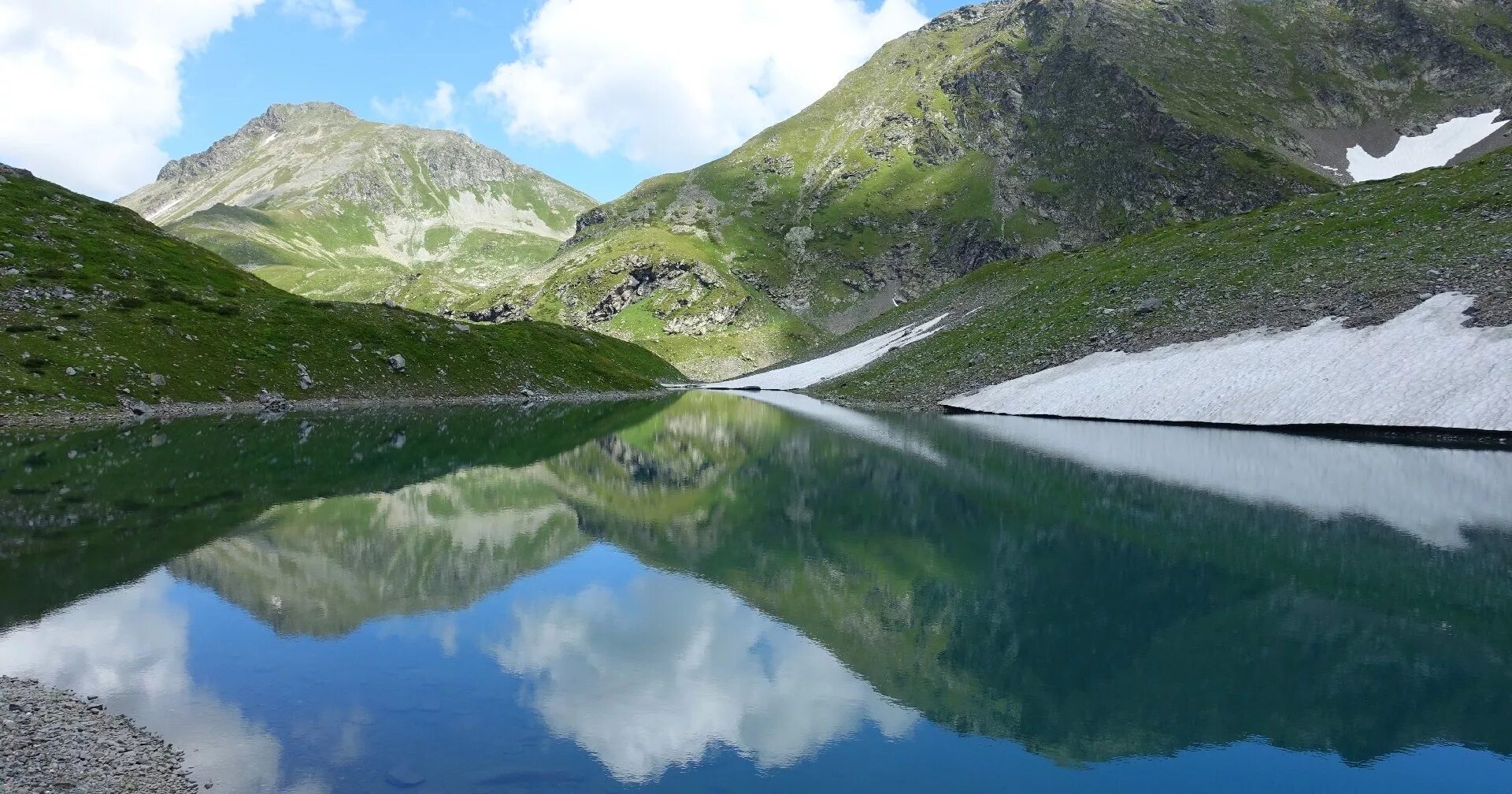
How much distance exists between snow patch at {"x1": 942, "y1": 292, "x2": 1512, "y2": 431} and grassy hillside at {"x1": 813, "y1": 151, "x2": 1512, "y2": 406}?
6.87 feet

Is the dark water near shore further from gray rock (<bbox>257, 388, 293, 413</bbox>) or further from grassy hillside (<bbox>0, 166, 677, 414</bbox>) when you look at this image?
gray rock (<bbox>257, 388, 293, 413</bbox>)

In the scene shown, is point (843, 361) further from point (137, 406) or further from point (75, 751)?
point (75, 751)

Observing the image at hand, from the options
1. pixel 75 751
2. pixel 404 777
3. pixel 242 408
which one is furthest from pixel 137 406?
pixel 404 777

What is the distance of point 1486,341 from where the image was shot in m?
43.6

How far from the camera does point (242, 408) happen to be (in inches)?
2835

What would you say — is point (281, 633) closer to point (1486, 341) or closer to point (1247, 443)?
point (1247, 443)

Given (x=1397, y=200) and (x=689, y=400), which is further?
(x=689, y=400)

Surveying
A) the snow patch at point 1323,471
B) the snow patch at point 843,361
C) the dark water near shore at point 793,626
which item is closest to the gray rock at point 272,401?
the dark water near shore at point 793,626

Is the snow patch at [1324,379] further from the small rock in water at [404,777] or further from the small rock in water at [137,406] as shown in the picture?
the small rock in water at [137,406]

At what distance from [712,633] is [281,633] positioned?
951cm

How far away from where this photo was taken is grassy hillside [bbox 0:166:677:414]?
63719mm

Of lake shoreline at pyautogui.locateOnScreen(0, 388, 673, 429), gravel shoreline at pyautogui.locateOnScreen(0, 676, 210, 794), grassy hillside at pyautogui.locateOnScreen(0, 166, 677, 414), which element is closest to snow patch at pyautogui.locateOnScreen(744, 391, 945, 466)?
lake shoreline at pyautogui.locateOnScreen(0, 388, 673, 429)

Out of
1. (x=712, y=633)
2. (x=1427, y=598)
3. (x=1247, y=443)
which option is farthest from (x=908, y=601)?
(x=1247, y=443)

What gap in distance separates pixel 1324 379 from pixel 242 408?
3568 inches
